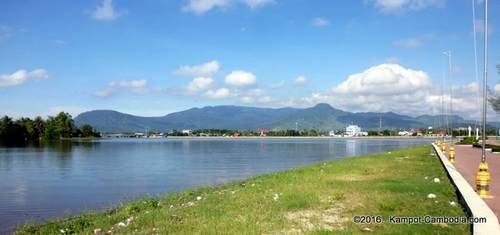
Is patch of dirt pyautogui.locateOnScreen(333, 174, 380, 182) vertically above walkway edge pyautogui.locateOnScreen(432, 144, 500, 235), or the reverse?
walkway edge pyautogui.locateOnScreen(432, 144, 500, 235)

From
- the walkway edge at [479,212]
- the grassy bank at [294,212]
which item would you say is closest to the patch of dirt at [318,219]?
the grassy bank at [294,212]

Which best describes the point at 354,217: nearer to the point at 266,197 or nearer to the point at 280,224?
the point at 280,224

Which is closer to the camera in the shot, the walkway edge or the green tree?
the walkway edge

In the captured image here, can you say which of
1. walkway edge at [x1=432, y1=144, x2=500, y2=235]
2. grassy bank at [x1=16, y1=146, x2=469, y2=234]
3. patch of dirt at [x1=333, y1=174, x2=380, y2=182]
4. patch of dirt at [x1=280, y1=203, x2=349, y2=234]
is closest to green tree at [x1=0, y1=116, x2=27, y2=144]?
patch of dirt at [x1=333, y1=174, x2=380, y2=182]

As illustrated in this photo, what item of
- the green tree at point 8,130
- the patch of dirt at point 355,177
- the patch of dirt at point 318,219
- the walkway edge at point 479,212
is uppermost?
the green tree at point 8,130

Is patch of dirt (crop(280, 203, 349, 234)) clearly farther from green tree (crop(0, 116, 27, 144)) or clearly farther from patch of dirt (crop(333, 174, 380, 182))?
green tree (crop(0, 116, 27, 144))

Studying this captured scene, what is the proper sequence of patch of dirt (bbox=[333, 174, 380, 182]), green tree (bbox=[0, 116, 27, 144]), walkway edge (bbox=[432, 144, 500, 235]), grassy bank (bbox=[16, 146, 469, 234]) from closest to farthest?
walkway edge (bbox=[432, 144, 500, 235])
grassy bank (bbox=[16, 146, 469, 234])
patch of dirt (bbox=[333, 174, 380, 182])
green tree (bbox=[0, 116, 27, 144])

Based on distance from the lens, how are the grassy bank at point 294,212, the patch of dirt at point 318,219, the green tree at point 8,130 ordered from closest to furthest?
the grassy bank at point 294,212, the patch of dirt at point 318,219, the green tree at point 8,130

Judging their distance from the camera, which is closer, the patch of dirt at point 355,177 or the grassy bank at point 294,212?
the grassy bank at point 294,212

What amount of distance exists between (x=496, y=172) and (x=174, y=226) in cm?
2005

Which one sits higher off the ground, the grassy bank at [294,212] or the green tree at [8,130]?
the green tree at [8,130]

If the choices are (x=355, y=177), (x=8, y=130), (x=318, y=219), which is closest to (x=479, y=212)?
(x=318, y=219)

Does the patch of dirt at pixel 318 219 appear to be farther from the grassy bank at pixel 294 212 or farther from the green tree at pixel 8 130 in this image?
the green tree at pixel 8 130

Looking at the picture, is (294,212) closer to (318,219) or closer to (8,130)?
(318,219)
